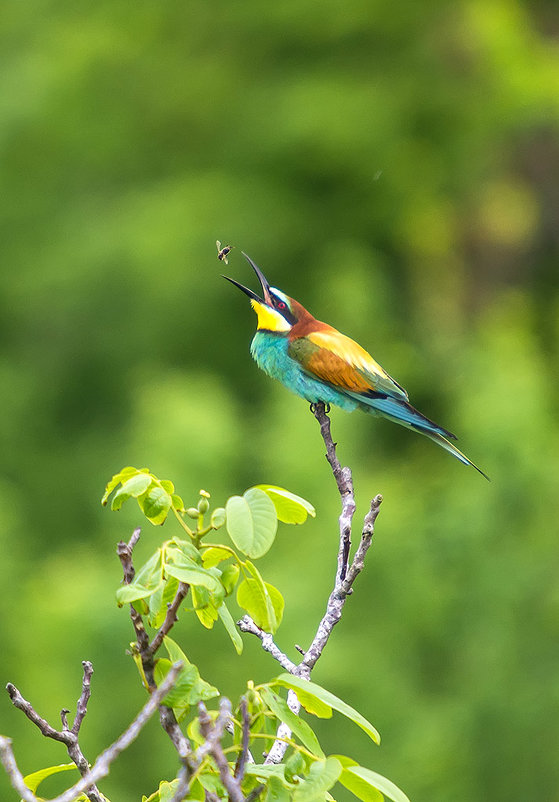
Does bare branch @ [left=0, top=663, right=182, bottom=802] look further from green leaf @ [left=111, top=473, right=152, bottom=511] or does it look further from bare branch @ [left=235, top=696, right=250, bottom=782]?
green leaf @ [left=111, top=473, right=152, bottom=511]

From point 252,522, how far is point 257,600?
132 mm

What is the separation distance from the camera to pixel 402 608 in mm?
Answer: 4633

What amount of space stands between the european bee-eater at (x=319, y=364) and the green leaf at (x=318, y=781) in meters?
1.86

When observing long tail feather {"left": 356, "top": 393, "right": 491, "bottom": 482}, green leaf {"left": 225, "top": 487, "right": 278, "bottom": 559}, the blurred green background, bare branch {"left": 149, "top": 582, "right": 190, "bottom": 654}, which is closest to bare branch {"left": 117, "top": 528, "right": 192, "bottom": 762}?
bare branch {"left": 149, "top": 582, "right": 190, "bottom": 654}

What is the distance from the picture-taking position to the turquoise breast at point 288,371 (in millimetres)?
3016

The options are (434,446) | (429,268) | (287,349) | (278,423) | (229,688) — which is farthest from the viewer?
(429,268)

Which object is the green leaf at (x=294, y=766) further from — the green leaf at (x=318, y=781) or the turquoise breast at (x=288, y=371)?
the turquoise breast at (x=288, y=371)

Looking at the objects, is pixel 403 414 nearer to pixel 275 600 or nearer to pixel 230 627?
pixel 275 600

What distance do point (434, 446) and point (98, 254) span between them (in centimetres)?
262

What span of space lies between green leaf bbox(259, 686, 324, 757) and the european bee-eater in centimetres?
179

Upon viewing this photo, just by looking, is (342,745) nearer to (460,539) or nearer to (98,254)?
(460,539)

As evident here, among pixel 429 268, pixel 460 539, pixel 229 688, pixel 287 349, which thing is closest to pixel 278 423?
pixel 460 539

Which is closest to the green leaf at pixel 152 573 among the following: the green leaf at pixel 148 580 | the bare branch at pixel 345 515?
the green leaf at pixel 148 580

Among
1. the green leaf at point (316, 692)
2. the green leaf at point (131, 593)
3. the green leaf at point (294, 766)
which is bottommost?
the green leaf at point (294, 766)
